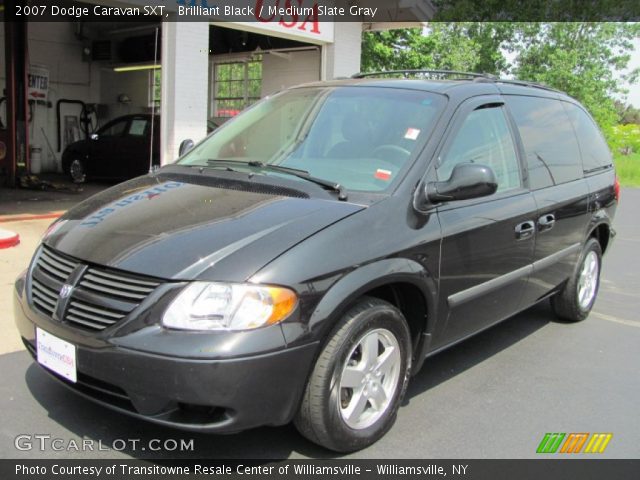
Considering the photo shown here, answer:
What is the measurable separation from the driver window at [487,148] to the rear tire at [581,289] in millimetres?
1517

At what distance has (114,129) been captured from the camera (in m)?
14.0

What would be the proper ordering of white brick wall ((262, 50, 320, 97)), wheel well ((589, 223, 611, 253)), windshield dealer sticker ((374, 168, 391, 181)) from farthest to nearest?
white brick wall ((262, 50, 320, 97)) → wheel well ((589, 223, 611, 253)) → windshield dealer sticker ((374, 168, 391, 181))

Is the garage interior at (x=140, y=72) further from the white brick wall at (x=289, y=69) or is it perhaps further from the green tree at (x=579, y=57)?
the green tree at (x=579, y=57)

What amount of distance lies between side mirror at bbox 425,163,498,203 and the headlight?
3.72 feet

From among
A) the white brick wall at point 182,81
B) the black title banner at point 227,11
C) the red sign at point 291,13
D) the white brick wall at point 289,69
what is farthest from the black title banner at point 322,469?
the white brick wall at point 289,69

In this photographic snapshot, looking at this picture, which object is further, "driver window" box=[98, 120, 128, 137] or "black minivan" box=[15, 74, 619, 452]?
"driver window" box=[98, 120, 128, 137]

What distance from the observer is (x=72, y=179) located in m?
14.4

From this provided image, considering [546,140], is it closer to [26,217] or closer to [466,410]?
[466,410]

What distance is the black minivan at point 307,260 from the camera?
259 cm

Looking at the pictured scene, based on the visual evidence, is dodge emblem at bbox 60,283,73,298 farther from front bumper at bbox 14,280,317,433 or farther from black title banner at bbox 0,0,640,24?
black title banner at bbox 0,0,640,24

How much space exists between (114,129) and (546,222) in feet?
38.1

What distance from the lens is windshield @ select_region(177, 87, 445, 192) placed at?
11.5ft

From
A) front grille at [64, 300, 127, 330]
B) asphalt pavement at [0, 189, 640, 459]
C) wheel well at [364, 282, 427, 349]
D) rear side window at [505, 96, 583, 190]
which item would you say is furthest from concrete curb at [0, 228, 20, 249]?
rear side window at [505, 96, 583, 190]

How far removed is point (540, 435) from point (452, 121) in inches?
71.0
